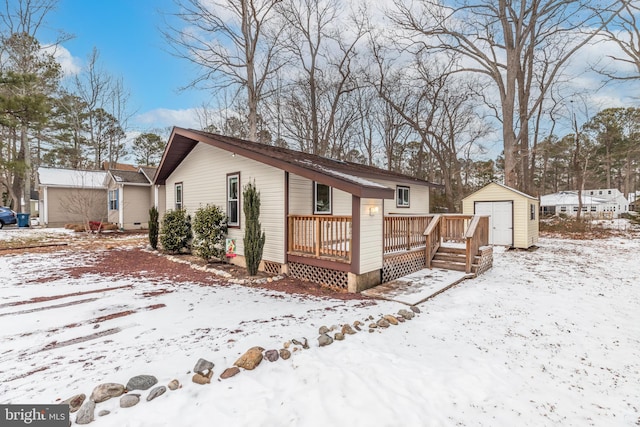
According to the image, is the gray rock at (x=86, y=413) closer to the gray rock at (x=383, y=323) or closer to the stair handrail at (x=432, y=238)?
the gray rock at (x=383, y=323)

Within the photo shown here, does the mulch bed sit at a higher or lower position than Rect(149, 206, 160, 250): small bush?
lower

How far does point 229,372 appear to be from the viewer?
2.97 m

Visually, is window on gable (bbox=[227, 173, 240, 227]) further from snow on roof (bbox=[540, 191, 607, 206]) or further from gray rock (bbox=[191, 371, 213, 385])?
snow on roof (bbox=[540, 191, 607, 206])

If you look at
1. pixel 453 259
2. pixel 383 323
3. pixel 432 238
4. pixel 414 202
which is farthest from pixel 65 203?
pixel 453 259

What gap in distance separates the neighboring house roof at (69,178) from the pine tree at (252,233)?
17.1 m

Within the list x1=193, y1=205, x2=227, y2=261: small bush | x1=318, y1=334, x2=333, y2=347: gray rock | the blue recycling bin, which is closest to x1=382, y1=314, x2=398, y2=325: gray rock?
x1=318, y1=334, x2=333, y2=347: gray rock

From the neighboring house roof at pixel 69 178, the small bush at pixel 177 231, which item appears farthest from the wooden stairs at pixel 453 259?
the neighboring house roof at pixel 69 178

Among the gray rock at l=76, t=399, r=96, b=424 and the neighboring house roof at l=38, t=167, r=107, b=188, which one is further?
the neighboring house roof at l=38, t=167, r=107, b=188

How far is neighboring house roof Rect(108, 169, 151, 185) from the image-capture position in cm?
1812

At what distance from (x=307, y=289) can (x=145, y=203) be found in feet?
57.0

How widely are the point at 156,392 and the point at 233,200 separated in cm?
655

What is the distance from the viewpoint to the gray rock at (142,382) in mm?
2723

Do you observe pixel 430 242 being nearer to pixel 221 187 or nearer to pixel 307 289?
pixel 307 289

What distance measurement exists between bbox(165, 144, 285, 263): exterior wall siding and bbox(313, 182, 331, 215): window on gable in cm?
112
